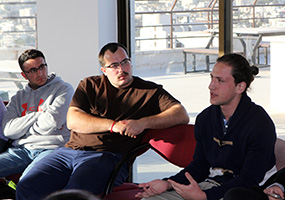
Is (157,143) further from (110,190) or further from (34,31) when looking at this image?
(34,31)

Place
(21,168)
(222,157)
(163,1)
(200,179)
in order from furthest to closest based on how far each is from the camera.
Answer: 1. (163,1)
2. (21,168)
3. (200,179)
4. (222,157)

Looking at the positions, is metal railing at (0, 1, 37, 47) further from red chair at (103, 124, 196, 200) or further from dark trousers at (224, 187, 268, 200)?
dark trousers at (224, 187, 268, 200)

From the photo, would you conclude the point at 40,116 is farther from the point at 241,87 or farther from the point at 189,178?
the point at 241,87

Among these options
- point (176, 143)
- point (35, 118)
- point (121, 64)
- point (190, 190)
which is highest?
point (121, 64)

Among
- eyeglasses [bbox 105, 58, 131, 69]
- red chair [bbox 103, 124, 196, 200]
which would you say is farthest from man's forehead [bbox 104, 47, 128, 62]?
red chair [bbox 103, 124, 196, 200]

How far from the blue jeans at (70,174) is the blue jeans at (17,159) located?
286 millimetres

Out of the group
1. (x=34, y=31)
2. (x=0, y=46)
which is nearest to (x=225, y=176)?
(x=34, y=31)

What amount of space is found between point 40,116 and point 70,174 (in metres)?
0.62

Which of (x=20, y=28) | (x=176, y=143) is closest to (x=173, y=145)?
(x=176, y=143)

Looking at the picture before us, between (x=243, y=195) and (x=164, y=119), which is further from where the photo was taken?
(x=164, y=119)

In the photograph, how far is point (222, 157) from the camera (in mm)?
2398

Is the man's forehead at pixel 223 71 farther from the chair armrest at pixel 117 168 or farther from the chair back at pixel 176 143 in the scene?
the chair armrest at pixel 117 168

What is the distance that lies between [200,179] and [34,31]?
300cm

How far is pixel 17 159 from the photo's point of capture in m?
3.45
